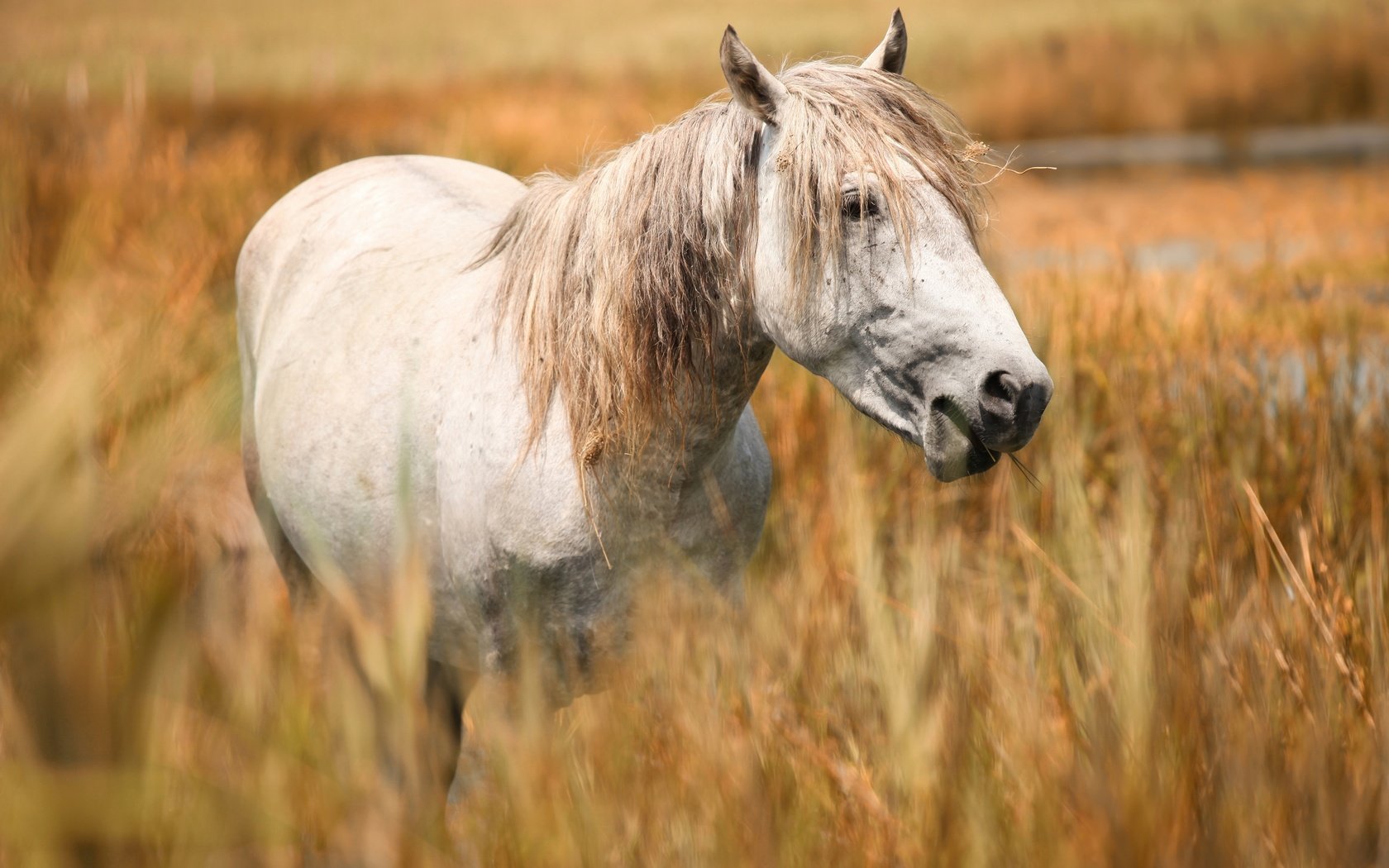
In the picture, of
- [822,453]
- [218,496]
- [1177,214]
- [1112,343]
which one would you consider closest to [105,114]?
[822,453]

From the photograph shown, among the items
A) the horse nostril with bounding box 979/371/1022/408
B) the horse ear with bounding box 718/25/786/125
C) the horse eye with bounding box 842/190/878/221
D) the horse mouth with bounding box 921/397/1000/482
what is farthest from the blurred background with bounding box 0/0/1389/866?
the horse ear with bounding box 718/25/786/125

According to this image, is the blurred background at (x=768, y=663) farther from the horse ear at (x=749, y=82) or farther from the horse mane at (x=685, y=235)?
the horse ear at (x=749, y=82)

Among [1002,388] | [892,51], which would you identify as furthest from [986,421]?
[892,51]

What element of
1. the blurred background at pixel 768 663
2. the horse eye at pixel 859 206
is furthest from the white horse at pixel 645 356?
the blurred background at pixel 768 663

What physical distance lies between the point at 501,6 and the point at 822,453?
89.8 feet

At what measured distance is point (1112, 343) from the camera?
3789mm

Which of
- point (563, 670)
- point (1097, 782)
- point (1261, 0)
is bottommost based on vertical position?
point (563, 670)

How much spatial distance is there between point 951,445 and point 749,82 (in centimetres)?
65

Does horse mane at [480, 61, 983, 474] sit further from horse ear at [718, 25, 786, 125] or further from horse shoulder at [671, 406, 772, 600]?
horse shoulder at [671, 406, 772, 600]

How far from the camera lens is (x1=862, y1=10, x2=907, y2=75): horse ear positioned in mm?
1964

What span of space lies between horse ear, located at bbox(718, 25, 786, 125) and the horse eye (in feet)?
0.63

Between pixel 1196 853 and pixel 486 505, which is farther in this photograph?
pixel 486 505

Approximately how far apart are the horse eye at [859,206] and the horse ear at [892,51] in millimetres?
382

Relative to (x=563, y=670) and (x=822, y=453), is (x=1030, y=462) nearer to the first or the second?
(x=822, y=453)
